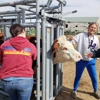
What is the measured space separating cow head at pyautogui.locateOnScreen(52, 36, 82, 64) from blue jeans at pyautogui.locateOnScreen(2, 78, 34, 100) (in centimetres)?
91

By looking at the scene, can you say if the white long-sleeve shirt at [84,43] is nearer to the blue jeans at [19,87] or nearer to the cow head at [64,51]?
the cow head at [64,51]

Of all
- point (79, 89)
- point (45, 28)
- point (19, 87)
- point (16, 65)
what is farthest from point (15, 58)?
point (79, 89)

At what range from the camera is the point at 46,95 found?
3340 mm

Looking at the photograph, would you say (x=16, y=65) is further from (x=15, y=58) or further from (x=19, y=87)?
(x=19, y=87)

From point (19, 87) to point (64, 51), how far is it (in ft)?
3.79

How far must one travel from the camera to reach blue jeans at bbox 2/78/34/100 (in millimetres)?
2346

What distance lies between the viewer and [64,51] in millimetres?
3100

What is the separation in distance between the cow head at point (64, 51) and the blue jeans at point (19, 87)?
35.7 inches

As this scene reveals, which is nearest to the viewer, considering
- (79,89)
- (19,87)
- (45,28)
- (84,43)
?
(19,87)

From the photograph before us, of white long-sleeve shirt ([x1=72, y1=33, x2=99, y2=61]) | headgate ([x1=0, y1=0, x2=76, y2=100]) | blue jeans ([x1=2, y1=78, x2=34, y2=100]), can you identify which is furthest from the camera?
white long-sleeve shirt ([x1=72, y1=33, x2=99, y2=61])

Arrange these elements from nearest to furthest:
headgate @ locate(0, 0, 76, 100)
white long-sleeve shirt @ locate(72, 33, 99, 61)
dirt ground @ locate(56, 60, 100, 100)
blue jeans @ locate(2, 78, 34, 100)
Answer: blue jeans @ locate(2, 78, 34, 100) → headgate @ locate(0, 0, 76, 100) → white long-sleeve shirt @ locate(72, 33, 99, 61) → dirt ground @ locate(56, 60, 100, 100)

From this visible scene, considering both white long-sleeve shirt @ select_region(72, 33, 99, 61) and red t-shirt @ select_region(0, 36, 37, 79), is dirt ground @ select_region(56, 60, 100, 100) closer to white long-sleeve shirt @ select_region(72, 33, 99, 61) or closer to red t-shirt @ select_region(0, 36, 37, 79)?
white long-sleeve shirt @ select_region(72, 33, 99, 61)

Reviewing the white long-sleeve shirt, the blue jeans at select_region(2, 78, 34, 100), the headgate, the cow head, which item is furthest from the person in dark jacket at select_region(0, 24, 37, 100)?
the white long-sleeve shirt

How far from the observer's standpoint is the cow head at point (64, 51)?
3.09 meters
